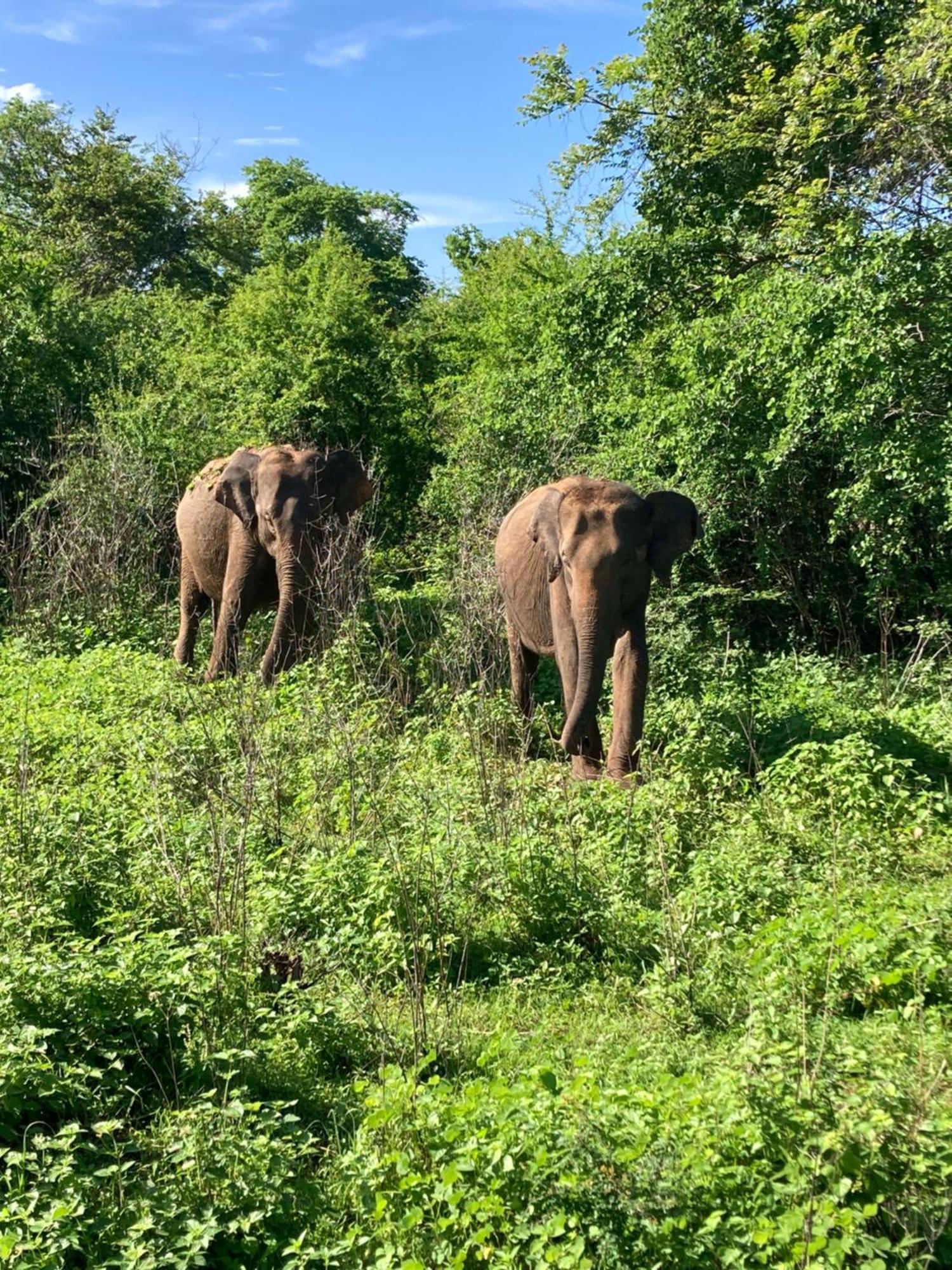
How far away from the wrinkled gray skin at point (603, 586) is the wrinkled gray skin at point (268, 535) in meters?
2.60

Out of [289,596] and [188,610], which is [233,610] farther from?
[188,610]

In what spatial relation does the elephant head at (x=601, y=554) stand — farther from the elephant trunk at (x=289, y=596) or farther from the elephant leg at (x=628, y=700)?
the elephant trunk at (x=289, y=596)

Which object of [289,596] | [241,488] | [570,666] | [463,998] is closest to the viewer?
[463,998]

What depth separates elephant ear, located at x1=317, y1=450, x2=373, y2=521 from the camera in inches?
442

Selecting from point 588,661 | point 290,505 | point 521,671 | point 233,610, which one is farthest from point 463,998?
point 233,610

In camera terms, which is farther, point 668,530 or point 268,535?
point 268,535

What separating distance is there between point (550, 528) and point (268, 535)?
347 cm

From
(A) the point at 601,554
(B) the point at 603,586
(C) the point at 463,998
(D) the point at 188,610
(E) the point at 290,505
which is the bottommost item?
(C) the point at 463,998

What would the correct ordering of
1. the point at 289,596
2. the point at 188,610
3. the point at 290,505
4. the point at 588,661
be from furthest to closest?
the point at 188,610 → the point at 290,505 → the point at 289,596 → the point at 588,661

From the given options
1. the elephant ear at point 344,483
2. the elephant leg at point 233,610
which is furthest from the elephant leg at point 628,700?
the elephant leg at point 233,610

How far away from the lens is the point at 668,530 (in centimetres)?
880

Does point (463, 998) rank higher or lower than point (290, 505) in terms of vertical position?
lower

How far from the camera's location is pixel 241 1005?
464 cm

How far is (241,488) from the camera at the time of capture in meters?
11.4
